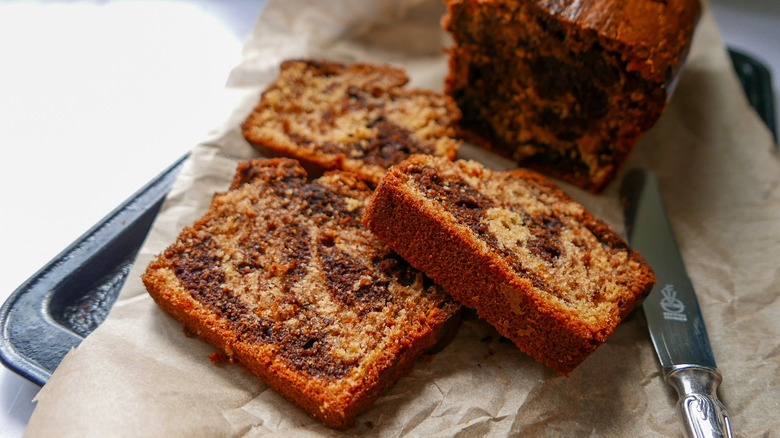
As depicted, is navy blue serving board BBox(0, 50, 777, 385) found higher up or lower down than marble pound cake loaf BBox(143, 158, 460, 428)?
lower down

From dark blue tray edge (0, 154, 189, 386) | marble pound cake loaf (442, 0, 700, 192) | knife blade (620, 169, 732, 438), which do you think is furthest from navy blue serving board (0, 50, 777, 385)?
knife blade (620, 169, 732, 438)

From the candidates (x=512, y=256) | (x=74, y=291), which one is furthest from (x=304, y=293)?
(x=74, y=291)

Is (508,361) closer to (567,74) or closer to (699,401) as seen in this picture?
(699,401)

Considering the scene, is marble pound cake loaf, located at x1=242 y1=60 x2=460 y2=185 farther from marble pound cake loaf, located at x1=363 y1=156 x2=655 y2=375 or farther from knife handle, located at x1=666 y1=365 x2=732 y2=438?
knife handle, located at x1=666 y1=365 x2=732 y2=438

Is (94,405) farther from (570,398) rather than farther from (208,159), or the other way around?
(570,398)

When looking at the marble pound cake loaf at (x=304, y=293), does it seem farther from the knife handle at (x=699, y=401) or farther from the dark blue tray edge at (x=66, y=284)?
the knife handle at (x=699, y=401)

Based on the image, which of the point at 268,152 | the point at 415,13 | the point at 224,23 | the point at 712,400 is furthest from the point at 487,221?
the point at 224,23
